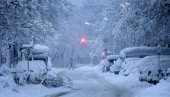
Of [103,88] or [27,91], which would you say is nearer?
[27,91]

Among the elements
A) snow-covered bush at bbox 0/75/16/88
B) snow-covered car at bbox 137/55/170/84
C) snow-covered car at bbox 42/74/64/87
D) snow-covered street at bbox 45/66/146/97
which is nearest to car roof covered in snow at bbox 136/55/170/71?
snow-covered car at bbox 137/55/170/84

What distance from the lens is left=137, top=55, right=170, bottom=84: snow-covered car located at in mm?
22828

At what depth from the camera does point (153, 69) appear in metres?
23.5

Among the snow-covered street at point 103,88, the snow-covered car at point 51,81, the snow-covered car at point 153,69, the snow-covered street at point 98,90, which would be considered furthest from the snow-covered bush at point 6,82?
the snow-covered car at point 153,69

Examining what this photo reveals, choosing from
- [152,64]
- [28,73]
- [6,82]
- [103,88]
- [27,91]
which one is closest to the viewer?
[6,82]

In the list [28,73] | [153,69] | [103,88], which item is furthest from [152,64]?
[28,73]

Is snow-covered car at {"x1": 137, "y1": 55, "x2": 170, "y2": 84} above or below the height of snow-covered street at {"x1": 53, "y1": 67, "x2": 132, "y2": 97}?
above

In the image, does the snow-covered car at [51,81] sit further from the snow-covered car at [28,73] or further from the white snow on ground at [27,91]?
the white snow on ground at [27,91]

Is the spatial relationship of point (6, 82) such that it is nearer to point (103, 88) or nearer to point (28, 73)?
point (28, 73)

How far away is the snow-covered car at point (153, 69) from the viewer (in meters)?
22.8

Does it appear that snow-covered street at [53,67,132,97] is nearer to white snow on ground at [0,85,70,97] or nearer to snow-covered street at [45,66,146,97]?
snow-covered street at [45,66,146,97]

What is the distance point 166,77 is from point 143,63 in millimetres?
3838

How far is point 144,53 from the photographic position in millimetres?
37906

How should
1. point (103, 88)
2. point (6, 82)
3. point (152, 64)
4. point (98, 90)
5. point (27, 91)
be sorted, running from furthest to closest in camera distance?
point (152, 64) < point (103, 88) < point (98, 90) < point (27, 91) < point (6, 82)
